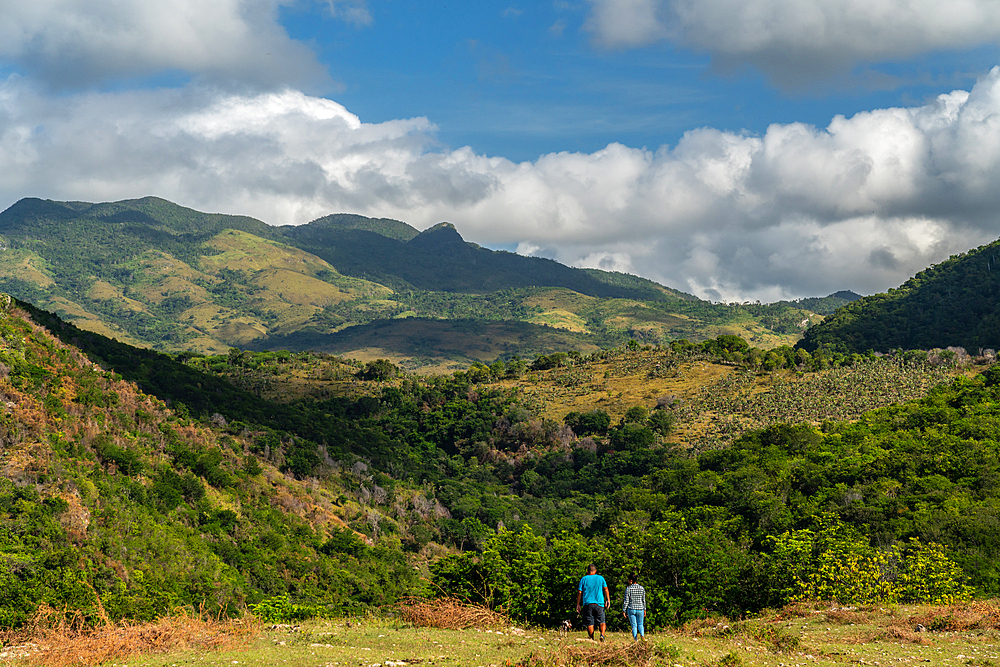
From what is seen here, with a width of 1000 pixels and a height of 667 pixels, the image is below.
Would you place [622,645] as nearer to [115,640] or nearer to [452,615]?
[452,615]

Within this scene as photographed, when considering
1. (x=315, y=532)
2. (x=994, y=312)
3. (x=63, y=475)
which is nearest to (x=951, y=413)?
(x=315, y=532)

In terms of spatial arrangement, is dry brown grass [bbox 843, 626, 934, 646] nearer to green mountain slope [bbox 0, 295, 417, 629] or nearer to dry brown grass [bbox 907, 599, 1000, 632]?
dry brown grass [bbox 907, 599, 1000, 632]

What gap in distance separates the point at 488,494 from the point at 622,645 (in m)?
92.5

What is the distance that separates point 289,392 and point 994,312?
173379mm

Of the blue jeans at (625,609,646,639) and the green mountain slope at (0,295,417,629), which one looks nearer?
Answer: the blue jeans at (625,609,646,639)

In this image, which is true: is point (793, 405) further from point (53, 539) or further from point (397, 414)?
point (53, 539)

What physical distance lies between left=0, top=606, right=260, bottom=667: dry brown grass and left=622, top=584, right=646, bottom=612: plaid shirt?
11.0m

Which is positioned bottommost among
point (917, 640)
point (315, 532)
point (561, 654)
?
point (315, 532)

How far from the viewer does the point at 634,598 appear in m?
22.6

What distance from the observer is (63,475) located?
46.8 m

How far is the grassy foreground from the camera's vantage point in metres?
18.5

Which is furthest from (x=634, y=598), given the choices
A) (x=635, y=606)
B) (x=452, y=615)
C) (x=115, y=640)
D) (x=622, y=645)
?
(x=115, y=640)

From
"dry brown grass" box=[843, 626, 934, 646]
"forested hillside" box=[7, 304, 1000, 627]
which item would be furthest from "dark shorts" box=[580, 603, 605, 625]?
"dry brown grass" box=[843, 626, 934, 646]

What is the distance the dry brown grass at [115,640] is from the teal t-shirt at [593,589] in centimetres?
974
